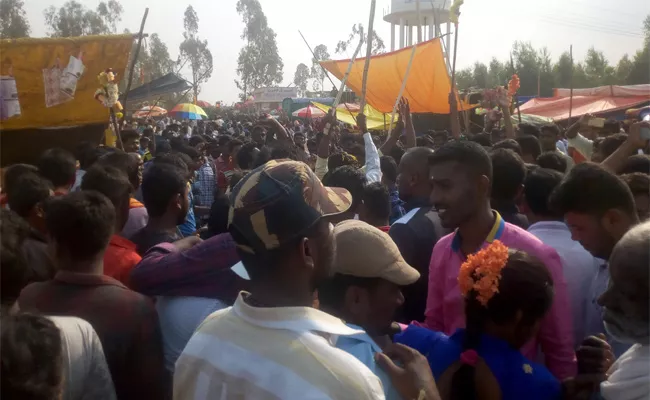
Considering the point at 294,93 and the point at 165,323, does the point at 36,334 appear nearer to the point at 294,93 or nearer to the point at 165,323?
the point at 165,323

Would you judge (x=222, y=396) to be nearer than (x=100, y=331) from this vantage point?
Yes

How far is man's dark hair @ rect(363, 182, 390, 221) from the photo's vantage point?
3.72 metres

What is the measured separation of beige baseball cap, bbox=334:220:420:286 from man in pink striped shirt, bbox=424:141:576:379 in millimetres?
644

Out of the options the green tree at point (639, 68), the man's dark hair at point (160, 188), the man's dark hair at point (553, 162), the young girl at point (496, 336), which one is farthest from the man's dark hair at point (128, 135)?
the green tree at point (639, 68)

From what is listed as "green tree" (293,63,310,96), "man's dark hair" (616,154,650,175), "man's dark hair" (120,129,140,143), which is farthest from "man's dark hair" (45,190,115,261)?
"green tree" (293,63,310,96)

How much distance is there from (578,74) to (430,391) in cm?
5264

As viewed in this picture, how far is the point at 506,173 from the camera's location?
337cm

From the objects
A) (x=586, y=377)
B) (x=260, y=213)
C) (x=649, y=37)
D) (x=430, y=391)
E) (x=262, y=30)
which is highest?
(x=262, y=30)

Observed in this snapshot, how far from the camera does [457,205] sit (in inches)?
106

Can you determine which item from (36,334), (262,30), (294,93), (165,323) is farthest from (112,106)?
(262,30)

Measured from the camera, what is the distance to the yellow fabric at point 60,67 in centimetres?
707

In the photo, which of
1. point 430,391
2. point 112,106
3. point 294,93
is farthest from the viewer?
point 294,93

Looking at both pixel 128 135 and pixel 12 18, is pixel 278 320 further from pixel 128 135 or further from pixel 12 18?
pixel 12 18

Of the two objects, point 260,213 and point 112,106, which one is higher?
point 112,106
